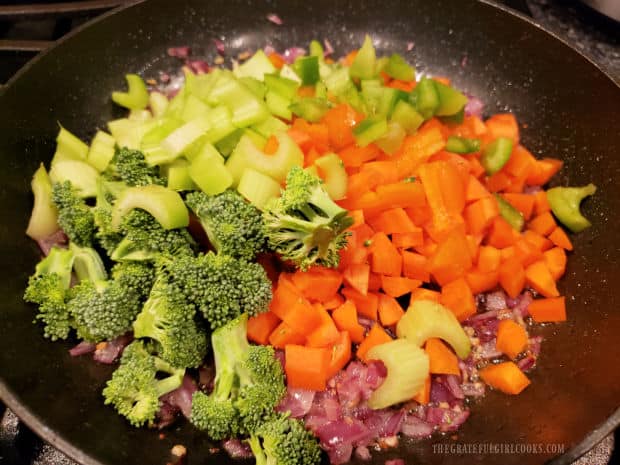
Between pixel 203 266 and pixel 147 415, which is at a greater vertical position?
pixel 203 266

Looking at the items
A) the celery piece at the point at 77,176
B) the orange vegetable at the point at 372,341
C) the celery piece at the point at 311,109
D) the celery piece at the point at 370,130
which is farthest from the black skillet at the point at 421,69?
the celery piece at the point at 370,130

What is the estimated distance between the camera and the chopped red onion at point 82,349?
6.09ft

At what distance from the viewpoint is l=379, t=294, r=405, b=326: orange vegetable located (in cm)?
203

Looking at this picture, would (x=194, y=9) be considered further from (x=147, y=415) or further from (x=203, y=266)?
(x=147, y=415)

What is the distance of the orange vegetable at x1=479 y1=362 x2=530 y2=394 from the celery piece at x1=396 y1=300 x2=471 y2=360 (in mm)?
123

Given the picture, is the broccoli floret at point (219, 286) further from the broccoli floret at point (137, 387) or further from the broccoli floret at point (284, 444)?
the broccoli floret at point (284, 444)

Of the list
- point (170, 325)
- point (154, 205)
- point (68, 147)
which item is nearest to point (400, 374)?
point (170, 325)

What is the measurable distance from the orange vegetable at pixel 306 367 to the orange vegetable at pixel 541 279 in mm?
982

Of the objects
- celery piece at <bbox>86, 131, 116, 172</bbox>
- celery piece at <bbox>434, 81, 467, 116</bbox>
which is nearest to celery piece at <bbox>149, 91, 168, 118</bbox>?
celery piece at <bbox>86, 131, 116, 172</bbox>

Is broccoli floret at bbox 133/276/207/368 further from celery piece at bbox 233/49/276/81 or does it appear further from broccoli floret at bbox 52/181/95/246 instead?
celery piece at bbox 233/49/276/81

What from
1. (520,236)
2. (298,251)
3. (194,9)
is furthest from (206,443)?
(194,9)

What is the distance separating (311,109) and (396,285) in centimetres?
85

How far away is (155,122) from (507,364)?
1784 mm

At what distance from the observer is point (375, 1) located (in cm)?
280
